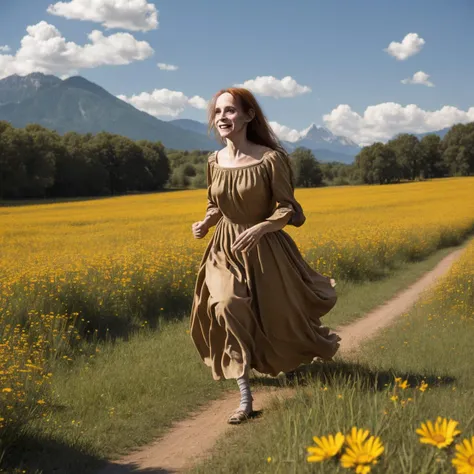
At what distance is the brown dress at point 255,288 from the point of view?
4555 millimetres

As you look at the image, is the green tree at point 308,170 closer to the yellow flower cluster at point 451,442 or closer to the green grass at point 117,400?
the green grass at point 117,400

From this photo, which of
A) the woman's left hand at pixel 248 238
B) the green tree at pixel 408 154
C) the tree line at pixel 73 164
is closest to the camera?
the woman's left hand at pixel 248 238

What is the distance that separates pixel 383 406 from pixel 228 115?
8.27 feet

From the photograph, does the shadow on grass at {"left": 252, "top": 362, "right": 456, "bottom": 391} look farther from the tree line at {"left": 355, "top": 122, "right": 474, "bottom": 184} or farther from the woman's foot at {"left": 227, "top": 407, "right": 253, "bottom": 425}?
the tree line at {"left": 355, "top": 122, "right": 474, "bottom": 184}

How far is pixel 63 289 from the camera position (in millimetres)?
7812

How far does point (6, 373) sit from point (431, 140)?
86.6m

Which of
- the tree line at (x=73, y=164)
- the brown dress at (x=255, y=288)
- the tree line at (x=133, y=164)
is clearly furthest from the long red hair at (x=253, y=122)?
the tree line at (x=73, y=164)

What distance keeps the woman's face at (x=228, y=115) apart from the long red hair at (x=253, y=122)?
0.16 feet

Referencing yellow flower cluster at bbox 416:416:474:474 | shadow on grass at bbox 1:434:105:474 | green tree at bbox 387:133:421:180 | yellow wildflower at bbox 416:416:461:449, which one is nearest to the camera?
yellow flower cluster at bbox 416:416:474:474

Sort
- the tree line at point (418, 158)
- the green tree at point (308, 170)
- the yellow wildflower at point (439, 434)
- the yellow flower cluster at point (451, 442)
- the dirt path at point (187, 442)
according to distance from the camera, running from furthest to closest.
Result: the tree line at point (418, 158) < the green tree at point (308, 170) < the dirt path at point (187, 442) < the yellow wildflower at point (439, 434) < the yellow flower cluster at point (451, 442)

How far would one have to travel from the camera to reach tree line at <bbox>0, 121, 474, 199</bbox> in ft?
166

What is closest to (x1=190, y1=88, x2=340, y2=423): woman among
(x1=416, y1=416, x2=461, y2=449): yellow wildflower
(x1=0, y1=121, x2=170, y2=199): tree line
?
(x1=416, y1=416, x2=461, y2=449): yellow wildflower

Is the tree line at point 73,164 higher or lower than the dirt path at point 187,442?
higher

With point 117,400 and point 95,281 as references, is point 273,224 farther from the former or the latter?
point 95,281
